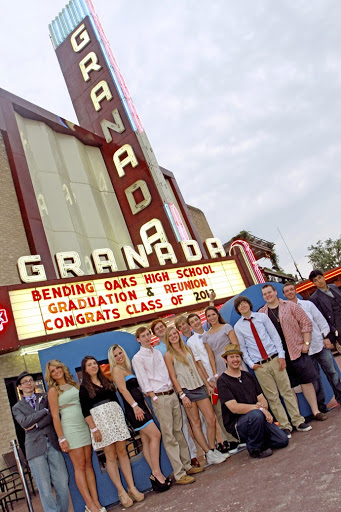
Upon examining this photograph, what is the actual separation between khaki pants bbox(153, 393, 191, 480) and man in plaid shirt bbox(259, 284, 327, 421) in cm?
158

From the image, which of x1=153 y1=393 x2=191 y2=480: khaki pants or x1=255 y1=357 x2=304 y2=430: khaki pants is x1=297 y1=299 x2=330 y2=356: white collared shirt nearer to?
x1=255 y1=357 x2=304 y2=430: khaki pants

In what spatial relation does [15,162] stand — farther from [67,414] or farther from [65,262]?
[67,414]

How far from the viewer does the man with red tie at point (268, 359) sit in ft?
15.5

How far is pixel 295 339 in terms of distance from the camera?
201 inches

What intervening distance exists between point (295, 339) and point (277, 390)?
68 cm

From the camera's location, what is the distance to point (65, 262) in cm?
1067

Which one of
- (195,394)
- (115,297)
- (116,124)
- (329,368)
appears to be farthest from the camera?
(116,124)

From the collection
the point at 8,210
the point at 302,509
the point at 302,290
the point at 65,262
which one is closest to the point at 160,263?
the point at 65,262

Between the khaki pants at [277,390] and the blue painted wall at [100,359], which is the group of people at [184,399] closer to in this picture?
the khaki pants at [277,390]

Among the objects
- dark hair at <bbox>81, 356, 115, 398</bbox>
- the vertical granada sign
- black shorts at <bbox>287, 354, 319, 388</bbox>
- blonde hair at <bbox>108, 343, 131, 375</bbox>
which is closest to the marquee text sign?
the vertical granada sign

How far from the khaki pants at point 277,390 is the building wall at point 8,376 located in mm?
7043

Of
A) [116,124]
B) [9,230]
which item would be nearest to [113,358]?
[9,230]

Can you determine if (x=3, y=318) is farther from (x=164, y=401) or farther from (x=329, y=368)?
(x=329, y=368)

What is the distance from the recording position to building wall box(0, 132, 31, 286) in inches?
461
